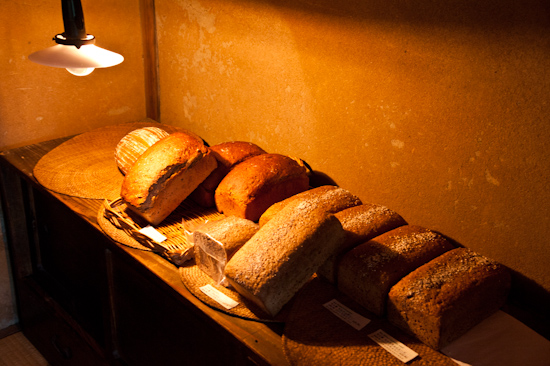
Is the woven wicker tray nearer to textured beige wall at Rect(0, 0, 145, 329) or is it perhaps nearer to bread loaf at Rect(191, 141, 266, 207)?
bread loaf at Rect(191, 141, 266, 207)

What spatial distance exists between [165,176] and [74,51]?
50 cm

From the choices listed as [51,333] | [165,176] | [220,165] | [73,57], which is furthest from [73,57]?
[51,333]

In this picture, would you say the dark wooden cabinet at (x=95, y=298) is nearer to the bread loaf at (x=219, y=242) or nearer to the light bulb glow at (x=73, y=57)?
the bread loaf at (x=219, y=242)

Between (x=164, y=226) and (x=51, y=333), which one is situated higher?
(x=164, y=226)

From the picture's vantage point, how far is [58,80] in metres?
2.36

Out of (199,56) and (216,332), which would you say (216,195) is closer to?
(216,332)

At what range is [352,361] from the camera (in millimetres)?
1213

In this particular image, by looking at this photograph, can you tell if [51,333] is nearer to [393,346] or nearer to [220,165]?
[220,165]

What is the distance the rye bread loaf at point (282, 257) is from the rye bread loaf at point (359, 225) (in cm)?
6

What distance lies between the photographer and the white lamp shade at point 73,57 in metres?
1.64

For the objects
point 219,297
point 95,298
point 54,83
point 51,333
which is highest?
point 54,83

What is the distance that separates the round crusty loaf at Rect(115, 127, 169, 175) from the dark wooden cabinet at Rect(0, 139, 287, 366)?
0.71 ft

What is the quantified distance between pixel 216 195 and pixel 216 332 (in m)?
0.51

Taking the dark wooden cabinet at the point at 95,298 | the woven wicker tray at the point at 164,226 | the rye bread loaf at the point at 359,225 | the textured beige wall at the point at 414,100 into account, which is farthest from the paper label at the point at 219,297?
the textured beige wall at the point at 414,100
